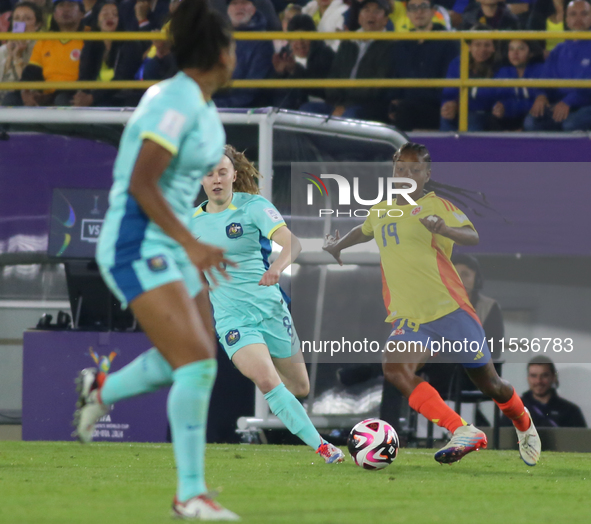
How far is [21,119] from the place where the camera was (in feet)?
29.2

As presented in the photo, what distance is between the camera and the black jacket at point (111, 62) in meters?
10.1

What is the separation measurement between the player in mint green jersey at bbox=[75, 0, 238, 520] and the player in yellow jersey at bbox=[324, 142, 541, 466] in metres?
2.72

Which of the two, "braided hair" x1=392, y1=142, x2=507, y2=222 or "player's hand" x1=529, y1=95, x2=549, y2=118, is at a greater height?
"player's hand" x1=529, y1=95, x2=549, y2=118

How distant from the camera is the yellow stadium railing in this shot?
30.9 feet

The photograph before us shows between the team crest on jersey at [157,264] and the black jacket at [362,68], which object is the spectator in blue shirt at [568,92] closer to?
the black jacket at [362,68]

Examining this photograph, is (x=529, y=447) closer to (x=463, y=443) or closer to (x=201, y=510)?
(x=463, y=443)

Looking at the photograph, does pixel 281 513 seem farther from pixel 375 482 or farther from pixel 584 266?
pixel 584 266

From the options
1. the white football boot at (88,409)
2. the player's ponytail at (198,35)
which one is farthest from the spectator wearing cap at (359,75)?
the player's ponytail at (198,35)

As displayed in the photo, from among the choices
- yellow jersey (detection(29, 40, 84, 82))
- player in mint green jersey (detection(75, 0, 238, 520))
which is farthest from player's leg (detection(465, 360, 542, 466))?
yellow jersey (detection(29, 40, 84, 82))

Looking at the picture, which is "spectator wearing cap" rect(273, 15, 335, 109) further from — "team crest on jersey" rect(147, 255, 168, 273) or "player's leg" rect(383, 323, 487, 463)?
"team crest on jersey" rect(147, 255, 168, 273)

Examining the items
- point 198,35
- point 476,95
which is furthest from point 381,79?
point 198,35

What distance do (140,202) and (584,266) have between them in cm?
621

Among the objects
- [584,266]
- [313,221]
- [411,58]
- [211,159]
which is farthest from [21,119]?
[211,159]

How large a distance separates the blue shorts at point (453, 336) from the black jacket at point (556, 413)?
2335 millimetres
